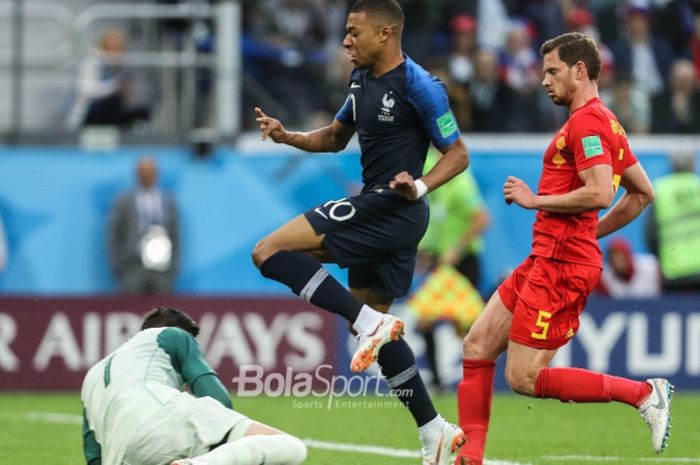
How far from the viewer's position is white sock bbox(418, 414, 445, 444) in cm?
870

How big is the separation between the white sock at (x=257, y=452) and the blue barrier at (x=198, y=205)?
33.0 ft

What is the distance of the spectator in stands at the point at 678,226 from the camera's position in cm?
1577

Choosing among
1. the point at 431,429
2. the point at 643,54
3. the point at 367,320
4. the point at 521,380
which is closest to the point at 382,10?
the point at 367,320

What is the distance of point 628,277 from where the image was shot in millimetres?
15844

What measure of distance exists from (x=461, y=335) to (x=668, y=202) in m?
2.54

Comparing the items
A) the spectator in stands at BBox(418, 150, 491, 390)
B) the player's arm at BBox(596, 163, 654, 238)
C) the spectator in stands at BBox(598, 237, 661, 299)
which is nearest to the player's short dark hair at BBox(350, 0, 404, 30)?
the player's arm at BBox(596, 163, 654, 238)

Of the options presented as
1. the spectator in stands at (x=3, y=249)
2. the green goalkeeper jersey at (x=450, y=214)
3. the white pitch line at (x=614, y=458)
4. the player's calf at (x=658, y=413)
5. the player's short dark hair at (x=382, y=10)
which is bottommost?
the spectator in stands at (x=3, y=249)

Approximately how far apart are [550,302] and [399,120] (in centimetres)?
137

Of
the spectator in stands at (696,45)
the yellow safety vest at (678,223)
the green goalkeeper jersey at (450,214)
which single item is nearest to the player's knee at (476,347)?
the green goalkeeper jersey at (450,214)

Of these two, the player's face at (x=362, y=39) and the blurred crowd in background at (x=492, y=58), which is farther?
the blurred crowd in background at (x=492, y=58)

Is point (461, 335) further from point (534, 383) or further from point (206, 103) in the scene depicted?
point (534, 383)

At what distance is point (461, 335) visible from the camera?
1508 cm

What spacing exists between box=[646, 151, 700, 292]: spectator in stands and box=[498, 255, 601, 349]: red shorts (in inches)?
292

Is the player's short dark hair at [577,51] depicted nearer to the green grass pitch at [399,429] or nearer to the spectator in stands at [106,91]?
the green grass pitch at [399,429]
